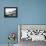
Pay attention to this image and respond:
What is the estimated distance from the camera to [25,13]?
14.5 ft

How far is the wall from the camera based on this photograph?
4.41 metres

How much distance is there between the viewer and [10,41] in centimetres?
430

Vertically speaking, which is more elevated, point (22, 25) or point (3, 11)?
point (3, 11)

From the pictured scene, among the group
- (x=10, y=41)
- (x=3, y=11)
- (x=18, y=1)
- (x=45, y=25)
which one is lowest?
(x=10, y=41)

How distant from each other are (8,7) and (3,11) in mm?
214

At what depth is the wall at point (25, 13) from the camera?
4.41 metres

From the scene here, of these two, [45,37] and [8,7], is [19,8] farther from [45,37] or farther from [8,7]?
[45,37]

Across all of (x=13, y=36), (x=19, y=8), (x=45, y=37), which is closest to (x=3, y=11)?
(x=19, y=8)

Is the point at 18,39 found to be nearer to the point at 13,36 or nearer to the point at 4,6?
the point at 13,36

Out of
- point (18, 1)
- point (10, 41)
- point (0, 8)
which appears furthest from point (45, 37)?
point (0, 8)

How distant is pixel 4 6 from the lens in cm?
441

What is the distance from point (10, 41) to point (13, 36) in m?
0.20

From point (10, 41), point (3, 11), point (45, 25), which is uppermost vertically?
point (3, 11)

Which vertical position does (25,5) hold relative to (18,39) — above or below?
above
